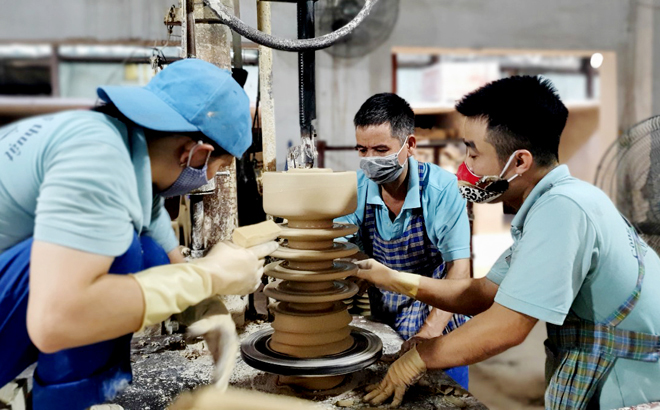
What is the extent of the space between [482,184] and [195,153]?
1.09m

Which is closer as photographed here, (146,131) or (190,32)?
(146,131)

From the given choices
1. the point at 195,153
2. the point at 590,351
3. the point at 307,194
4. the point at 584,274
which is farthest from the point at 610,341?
the point at 195,153

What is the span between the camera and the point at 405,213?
289 centimetres

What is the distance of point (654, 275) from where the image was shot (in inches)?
70.8

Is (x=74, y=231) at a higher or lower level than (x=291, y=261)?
higher

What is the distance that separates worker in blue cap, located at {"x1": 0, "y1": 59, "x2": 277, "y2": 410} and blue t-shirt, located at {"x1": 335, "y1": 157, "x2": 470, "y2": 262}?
51.3 inches

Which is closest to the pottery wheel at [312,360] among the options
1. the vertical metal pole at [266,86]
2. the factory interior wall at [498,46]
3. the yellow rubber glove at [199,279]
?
the yellow rubber glove at [199,279]

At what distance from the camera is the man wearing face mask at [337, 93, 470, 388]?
111 inches

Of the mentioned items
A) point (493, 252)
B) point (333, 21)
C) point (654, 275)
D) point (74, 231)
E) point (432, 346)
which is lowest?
point (493, 252)

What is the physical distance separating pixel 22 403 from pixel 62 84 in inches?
56.8

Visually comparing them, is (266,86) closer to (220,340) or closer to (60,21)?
(220,340)

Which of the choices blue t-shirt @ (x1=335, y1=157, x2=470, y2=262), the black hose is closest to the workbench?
blue t-shirt @ (x1=335, y1=157, x2=470, y2=262)

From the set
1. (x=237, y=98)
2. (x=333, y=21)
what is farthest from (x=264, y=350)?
(x=333, y=21)

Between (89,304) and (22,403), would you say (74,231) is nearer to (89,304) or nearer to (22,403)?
(89,304)
